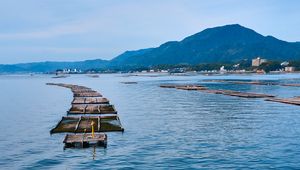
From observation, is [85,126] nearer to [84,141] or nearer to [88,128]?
[88,128]

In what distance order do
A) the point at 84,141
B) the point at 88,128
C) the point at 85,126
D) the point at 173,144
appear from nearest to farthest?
the point at 84,141 < the point at 173,144 < the point at 88,128 < the point at 85,126

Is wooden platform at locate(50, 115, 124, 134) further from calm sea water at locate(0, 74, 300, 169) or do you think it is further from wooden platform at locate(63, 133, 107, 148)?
wooden platform at locate(63, 133, 107, 148)

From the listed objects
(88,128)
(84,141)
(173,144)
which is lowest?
(173,144)

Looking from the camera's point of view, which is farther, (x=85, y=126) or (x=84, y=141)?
(x=85, y=126)

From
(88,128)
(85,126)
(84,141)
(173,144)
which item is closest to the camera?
(84,141)

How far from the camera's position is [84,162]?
3359cm

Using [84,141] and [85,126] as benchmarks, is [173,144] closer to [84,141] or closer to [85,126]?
[84,141]

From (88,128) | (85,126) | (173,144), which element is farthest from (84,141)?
(85,126)

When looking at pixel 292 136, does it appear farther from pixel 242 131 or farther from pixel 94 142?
pixel 94 142

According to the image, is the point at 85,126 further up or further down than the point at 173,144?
further up

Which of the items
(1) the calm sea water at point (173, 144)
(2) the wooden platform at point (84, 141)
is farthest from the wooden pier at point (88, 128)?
(1) the calm sea water at point (173, 144)

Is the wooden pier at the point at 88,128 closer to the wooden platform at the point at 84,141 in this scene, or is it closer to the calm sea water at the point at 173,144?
the wooden platform at the point at 84,141

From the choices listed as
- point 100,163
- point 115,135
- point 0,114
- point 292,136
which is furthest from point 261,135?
point 0,114

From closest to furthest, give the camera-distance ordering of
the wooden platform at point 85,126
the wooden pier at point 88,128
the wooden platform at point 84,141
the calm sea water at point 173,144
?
the calm sea water at point 173,144
the wooden platform at point 84,141
the wooden pier at point 88,128
the wooden platform at point 85,126
